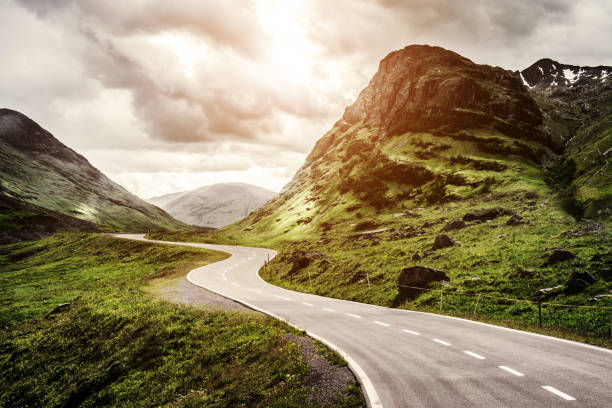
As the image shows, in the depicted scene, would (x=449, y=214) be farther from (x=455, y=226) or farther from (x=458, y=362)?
(x=458, y=362)

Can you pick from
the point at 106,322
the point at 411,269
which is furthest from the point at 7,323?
the point at 411,269

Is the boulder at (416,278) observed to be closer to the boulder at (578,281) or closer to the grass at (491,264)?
the grass at (491,264)

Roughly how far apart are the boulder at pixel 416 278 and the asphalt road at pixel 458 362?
171 inches

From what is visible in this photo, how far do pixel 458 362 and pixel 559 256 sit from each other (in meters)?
17.4

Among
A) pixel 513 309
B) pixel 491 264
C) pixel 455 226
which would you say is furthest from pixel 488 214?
pixel 513 309

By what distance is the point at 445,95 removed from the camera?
14450 cm

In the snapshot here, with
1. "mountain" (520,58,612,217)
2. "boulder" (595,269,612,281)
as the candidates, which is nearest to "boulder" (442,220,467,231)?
"mountain" (520,58,612,217)

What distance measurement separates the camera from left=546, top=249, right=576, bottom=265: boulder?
21811 millimetres

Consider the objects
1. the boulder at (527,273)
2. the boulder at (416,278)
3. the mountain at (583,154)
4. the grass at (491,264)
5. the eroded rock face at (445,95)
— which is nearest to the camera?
the grass at (491,264)

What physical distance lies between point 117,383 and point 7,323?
63.2 feet

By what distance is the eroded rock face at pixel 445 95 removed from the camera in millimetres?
135125

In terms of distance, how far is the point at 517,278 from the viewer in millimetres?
21219

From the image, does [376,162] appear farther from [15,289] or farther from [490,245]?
[15,289]

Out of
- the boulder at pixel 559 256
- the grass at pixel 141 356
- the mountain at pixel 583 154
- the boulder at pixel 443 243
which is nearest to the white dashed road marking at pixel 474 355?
the grass at pixel 141 356
